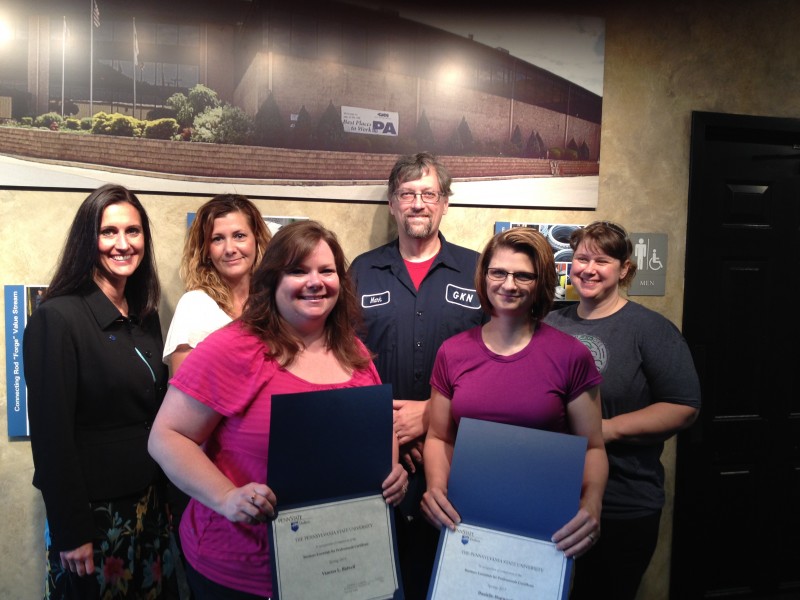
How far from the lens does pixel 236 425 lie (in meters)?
1.27

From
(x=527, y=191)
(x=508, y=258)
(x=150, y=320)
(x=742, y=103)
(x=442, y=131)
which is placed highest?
(x=742, y=103)

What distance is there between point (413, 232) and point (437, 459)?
2.83 ft

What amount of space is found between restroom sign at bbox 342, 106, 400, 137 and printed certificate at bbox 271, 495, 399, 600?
1.63 meters

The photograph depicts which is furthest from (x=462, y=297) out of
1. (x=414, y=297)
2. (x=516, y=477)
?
(x=516, y=477)

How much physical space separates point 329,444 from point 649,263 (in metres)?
2.07

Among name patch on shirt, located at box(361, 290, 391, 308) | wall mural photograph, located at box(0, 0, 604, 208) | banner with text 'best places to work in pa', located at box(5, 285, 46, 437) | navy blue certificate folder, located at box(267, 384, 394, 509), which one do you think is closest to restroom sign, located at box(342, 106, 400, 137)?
wall mural photograph, located at box(0, 0, 604, 208)

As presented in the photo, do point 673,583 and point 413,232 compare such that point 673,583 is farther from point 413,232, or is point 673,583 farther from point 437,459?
point 413,232

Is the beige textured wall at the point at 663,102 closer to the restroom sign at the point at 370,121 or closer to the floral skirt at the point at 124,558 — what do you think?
the restroom sign at the point at 370,121

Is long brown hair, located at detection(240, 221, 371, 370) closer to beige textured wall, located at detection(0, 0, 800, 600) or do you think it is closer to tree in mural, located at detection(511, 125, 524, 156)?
beige textured wall, located at detection(0, 0, 800, 600)

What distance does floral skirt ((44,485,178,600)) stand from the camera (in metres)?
1.66

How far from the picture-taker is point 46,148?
7.13 ft

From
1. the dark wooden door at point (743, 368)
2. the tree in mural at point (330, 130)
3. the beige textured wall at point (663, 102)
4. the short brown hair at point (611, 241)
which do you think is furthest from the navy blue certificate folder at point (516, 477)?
the dark wooden door at point (743, 368)

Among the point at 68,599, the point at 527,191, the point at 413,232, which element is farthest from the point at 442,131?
the point at 68,599

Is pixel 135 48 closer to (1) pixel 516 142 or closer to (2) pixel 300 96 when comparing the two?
(2) pixel 300 96
